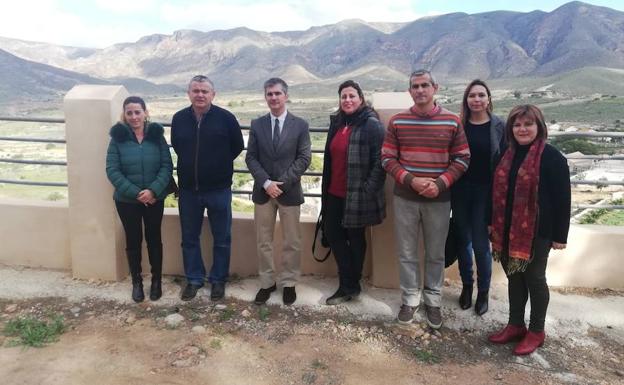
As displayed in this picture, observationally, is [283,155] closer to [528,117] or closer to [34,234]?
[528,117]

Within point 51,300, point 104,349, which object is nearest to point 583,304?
point 104,349

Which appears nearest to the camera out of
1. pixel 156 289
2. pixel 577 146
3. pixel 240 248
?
pixel 156 289

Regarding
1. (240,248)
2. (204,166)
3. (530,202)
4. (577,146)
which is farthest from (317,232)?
(577,146)

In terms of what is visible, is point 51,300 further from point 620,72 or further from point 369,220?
point 620,72

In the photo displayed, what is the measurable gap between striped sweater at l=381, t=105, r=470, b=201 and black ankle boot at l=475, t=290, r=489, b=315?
95 centimetres

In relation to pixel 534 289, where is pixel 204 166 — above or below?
above

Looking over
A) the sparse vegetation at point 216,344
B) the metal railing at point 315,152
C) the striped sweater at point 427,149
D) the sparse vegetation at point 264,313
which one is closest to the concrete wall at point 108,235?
the metal railing at point 315,152

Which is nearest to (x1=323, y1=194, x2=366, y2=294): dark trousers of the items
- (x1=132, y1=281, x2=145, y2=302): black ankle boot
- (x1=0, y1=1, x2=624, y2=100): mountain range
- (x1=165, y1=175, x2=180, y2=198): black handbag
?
(x1=165, y1=175, x2=180, y2=198): black handbag

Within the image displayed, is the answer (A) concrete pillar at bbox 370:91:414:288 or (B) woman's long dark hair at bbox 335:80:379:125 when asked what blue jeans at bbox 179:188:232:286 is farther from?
(A) concrete pillar at bbox 370:91:414:288

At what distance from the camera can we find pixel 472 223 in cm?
385

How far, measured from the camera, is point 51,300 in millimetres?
4434

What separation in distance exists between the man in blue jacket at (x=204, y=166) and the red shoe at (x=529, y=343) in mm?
2423

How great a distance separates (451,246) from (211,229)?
2045 millimetres

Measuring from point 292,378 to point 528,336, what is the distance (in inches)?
67.5
